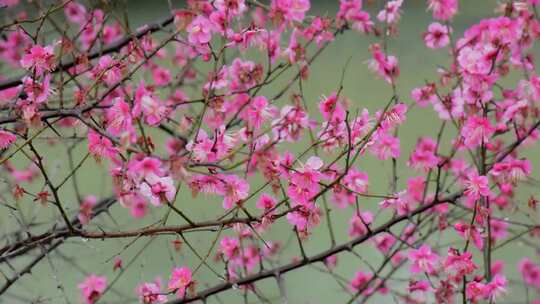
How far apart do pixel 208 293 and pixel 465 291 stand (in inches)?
33.2

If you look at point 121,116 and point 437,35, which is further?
point 437,35

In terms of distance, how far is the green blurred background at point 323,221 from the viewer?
12.9ft

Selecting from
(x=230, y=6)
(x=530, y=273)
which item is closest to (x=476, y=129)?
(x=230, y=6)

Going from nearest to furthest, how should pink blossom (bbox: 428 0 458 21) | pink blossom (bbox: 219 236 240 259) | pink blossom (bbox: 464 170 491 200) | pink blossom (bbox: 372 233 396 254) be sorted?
pink blossom (bbox: 464 170 491 200) → pink blossom (bbox: 219 236 240 259) → pink blossom (bbox: 428 0 458 21) → pink blossom (bbox: 372 233 396 254)

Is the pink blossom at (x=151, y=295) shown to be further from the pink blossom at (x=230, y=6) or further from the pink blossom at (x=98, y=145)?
the pink blossom at (x=230, y=6)

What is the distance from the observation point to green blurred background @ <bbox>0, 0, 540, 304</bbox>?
3939mm

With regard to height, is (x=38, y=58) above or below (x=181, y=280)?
above

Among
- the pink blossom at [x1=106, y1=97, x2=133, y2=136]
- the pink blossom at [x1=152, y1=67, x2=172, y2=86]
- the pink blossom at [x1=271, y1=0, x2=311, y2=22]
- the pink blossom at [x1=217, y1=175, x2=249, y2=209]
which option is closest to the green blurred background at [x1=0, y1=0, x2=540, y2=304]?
the pink blossom at [x1=152, y1=67, x2=172, y2=86]

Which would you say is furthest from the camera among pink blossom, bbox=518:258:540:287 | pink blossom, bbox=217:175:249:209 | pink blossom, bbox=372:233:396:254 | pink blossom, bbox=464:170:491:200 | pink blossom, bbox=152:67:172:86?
pink blossom, bbox=518:258:540:287

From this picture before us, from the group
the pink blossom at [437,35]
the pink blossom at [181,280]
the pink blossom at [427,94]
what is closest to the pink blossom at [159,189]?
the pink blossom at [181,280]

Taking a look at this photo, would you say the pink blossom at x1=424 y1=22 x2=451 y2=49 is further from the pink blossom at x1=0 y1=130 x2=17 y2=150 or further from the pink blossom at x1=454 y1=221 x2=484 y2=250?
the pink blossom at x1=0 y1=130 x2=17 y2=150

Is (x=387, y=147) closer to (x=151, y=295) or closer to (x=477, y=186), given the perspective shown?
(x=477, y=186)

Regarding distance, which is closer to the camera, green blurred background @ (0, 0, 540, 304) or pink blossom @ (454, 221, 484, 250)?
pink blossom @ (454, 221, 484, 250)

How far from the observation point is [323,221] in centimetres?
411
